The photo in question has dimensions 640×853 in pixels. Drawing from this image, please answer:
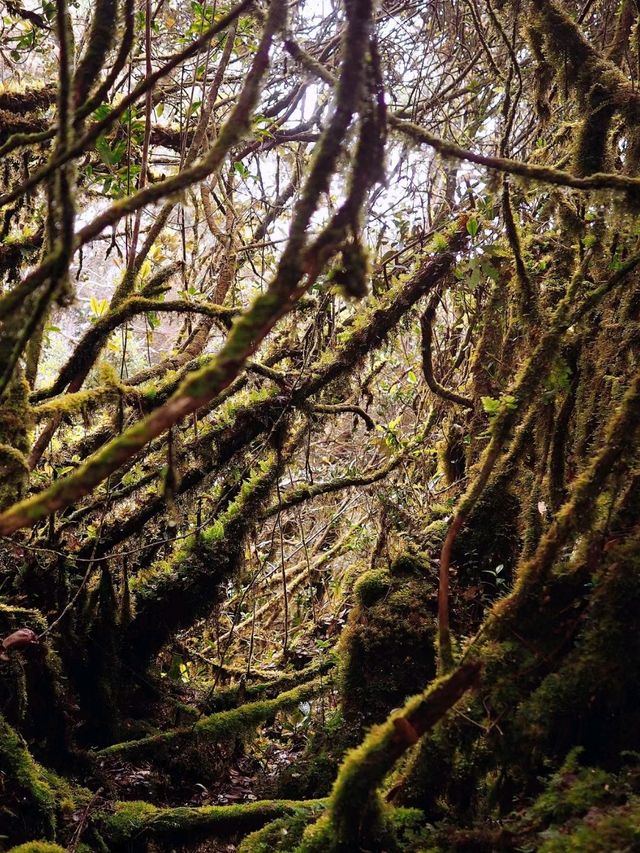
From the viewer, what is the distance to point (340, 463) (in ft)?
20.0

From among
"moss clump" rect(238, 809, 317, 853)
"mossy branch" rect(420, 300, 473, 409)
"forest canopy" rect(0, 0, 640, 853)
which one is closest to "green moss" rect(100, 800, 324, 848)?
"forest canopy" rect(0, 0, 640, 853)

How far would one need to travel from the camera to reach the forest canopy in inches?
58.9

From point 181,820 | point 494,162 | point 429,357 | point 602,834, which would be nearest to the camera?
point 602,834

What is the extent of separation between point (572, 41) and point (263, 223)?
2792mm

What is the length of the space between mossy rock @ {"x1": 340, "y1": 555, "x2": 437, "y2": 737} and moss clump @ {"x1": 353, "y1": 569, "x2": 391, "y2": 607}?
0.06m

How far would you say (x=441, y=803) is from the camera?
2094mm

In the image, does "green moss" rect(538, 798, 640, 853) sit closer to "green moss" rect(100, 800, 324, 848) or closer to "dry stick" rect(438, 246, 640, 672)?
"dry stick" rect(438, 246, 640, 672)

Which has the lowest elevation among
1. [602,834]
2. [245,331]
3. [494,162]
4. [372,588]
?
[602,834]

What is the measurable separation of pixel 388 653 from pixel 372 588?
454 mm

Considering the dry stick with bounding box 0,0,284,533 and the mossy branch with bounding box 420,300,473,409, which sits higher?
the mossy branch with bounding box 420,300,473,409

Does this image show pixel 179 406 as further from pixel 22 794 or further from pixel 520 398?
pixel 22 794

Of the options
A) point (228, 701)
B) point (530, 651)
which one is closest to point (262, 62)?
point (530, 651)

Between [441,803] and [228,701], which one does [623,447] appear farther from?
[228,701]

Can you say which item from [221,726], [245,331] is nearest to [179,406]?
[245,331]
